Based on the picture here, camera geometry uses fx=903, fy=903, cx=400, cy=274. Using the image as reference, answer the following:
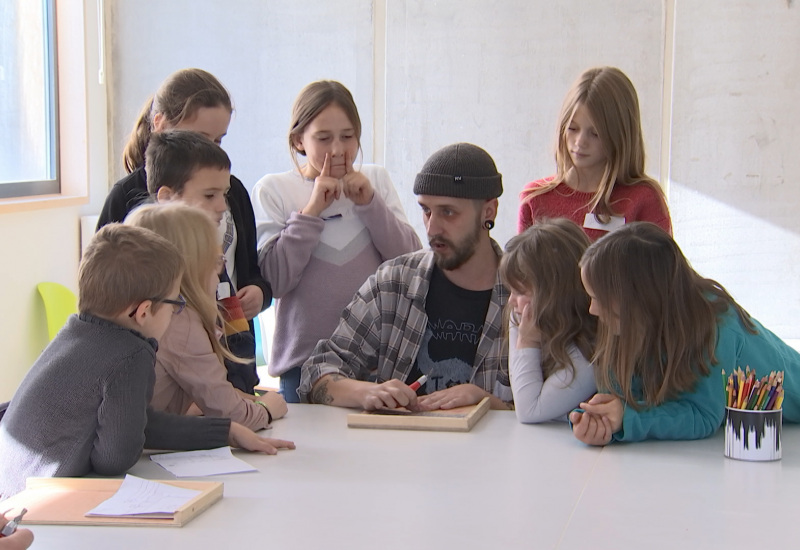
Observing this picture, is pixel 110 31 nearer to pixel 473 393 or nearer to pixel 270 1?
pixel 270 1

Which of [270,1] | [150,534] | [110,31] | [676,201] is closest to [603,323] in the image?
[150,534]

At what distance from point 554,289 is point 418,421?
461 millimetres

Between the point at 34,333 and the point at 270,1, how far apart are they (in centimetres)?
220

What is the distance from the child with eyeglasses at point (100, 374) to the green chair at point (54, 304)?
9.19ft

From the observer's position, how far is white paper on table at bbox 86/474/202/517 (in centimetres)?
149

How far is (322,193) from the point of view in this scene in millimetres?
2773

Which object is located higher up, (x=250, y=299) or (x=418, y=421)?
A: (x=250, y=299)

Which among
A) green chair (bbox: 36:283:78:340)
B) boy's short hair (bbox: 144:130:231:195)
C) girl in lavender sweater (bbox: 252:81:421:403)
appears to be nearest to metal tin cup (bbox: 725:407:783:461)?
girl in lavender sweater (bbox: 252:81:421:403)

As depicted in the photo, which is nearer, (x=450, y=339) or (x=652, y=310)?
(x=652, y=310)

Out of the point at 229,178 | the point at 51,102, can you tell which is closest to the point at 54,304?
the point at 51,102

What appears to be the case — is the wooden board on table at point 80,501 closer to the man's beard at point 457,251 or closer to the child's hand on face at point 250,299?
the child's hand on face at point 250,299

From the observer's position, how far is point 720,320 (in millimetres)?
2008

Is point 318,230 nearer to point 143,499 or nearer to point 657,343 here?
point 657,343

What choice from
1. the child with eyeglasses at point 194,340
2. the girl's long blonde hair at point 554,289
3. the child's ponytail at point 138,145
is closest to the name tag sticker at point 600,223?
the girl's long blonde hair at point 554,289
